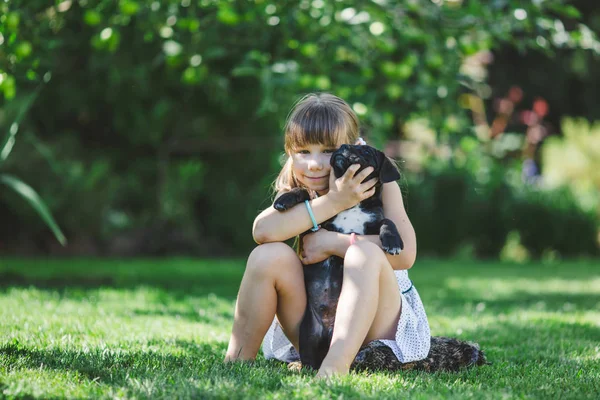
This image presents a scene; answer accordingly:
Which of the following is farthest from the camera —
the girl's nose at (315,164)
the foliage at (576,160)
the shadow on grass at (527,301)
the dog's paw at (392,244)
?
the foliage at (576,160)

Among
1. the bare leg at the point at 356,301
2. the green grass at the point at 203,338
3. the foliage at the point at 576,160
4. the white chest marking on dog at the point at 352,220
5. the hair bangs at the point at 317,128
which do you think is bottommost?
the foliage at the point at 576,160

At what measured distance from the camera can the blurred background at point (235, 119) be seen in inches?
207

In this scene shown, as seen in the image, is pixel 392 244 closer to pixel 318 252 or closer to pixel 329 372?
pixel 318 252

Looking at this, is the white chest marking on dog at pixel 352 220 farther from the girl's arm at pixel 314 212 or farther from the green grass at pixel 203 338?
the green grass at pixel 203 338

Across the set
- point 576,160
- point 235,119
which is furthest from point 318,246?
point 576,160

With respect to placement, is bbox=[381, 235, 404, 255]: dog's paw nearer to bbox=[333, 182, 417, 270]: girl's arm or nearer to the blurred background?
bbox=[333, 182, 417, 270]: girl's arm

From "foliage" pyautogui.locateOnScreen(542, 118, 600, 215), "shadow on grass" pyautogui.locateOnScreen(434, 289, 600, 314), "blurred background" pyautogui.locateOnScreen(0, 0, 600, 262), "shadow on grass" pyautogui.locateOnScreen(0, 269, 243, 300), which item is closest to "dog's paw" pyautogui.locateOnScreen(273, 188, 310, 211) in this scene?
"blurred background" pyautogui.locateOnScreen(0, 0, 600, 262)

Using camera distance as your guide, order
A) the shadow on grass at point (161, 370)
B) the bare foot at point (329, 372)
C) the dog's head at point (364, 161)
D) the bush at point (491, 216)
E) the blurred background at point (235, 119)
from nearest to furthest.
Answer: the shadow on grass at point (161, 370) < the bare foot at point (329, 372) < the dog's head at point (364, 161) < the blurred background at point (235, 119) < the bush at point (491, 216)

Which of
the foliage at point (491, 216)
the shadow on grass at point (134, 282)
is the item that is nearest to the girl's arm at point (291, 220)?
the shadow on grass at point (134, 282)

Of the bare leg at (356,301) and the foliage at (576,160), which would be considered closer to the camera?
the bare leg at (356,301)

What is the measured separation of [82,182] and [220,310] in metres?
3.88

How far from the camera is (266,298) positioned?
286cm

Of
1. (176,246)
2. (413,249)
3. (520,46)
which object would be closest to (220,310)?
(413,249)

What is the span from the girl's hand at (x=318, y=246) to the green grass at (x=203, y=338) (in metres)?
0.46
